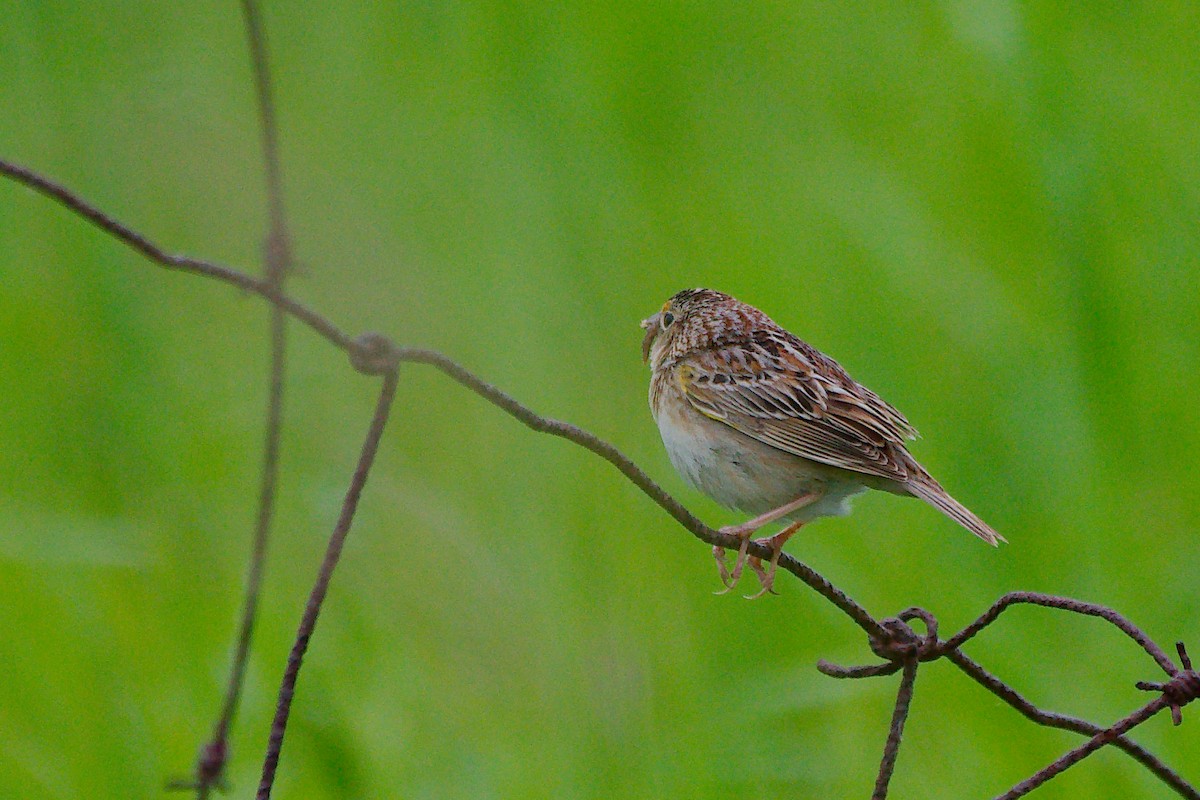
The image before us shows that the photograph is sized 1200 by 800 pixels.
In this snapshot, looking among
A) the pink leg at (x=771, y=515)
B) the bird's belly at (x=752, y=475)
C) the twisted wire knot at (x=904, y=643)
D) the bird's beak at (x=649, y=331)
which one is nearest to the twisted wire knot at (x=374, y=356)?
the twisted wire knot at (x=904, y=643)

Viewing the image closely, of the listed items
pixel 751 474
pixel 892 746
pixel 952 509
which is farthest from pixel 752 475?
pixel 892 746

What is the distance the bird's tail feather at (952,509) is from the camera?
11.6ft

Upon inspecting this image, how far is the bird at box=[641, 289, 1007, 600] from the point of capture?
3.81 metres

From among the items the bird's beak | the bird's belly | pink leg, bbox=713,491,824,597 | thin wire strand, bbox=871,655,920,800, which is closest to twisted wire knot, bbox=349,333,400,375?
thin wire strand, bbox=871,655,920,800

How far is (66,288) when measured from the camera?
5.79 meters

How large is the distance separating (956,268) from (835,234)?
0.44m

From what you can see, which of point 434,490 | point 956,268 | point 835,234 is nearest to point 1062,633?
point 956,268

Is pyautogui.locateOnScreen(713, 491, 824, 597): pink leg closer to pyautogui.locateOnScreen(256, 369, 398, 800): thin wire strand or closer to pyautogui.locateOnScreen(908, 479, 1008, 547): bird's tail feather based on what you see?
pyautogui.locateOnScreen(908, 479, 1008, 547): bird's tail feather

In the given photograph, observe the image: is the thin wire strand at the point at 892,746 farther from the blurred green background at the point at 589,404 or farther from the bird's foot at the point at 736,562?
the blurred green background at the point at 589,404

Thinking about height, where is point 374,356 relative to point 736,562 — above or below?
below

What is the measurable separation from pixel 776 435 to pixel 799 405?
13cm

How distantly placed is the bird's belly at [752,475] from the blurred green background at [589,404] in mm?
446

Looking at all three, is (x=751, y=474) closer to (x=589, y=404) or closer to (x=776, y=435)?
(x=776, y=435)

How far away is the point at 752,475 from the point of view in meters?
3.99
